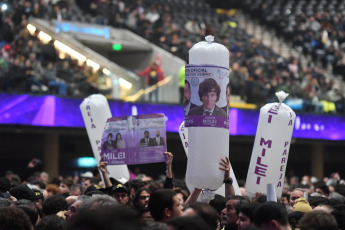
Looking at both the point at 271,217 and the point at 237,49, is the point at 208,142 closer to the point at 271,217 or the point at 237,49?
the point at 271,217

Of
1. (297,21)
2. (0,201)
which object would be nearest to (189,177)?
(0,201)

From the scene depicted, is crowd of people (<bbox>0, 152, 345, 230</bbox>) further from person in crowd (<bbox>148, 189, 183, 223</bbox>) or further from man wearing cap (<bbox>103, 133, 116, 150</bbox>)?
man wearing cap (<bbox>103, 133, 116, 150</bbox>)

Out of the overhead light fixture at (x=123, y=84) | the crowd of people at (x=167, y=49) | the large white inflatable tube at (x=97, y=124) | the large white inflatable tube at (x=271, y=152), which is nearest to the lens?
the large white inflatable tube at (x=271, y=152)

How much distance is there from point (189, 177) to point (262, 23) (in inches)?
1082

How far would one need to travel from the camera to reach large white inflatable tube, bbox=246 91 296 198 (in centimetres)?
1002

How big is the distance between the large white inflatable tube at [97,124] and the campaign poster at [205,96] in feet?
12.6

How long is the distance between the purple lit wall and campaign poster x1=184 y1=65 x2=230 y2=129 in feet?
39.2

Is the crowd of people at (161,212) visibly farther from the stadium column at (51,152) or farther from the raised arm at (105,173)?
the stadium column at (51,152)

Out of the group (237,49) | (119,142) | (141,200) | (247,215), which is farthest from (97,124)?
(237,49)

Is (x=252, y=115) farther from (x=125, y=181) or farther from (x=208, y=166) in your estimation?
(x=208, y=166)

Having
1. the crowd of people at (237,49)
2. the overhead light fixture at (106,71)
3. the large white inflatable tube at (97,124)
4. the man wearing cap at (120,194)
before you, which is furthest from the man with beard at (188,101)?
the crowd of people at (237,49)

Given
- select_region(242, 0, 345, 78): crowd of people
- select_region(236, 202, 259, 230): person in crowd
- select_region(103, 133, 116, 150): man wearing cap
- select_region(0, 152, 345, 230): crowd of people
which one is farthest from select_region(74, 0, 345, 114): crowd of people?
select_region(236, 202, 259, 230): person in crowd

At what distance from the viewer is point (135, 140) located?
9578 millimetres

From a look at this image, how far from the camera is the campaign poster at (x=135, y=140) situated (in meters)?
9.45
